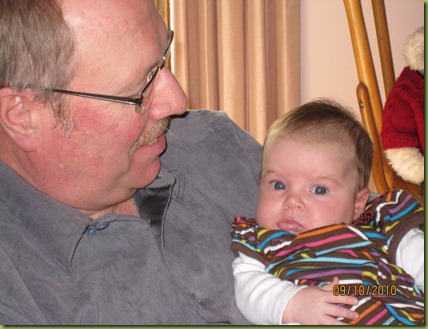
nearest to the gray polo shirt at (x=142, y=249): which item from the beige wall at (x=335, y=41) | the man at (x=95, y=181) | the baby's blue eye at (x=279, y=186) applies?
→ the man at (x=95, y=181)

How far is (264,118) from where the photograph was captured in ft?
11.1

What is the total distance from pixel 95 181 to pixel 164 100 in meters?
0.24

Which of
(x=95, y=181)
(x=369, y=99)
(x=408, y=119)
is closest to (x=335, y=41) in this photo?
(x=369, y=99)

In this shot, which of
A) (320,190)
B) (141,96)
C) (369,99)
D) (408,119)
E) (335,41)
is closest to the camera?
(141,96)

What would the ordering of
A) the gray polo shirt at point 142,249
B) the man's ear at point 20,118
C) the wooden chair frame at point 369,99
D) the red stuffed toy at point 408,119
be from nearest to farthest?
the gray polo shirt at point 142,249
the man's ear at point 20,118
the red stuffed toy at point 408,119
the wooden chair frame at point 369,99

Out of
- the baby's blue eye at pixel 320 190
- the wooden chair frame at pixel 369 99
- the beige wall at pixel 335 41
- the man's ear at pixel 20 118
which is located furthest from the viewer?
the beige wall at pixel 335 41

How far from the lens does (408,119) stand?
214cm

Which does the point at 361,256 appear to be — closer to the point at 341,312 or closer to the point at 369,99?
the point at 341,312

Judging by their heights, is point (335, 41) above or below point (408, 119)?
above

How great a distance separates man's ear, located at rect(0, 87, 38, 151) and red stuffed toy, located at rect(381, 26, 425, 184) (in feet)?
4.30
